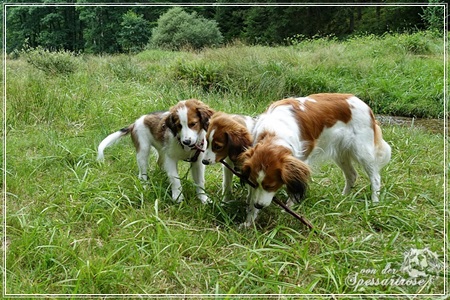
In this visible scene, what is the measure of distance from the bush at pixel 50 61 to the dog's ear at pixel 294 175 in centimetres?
517

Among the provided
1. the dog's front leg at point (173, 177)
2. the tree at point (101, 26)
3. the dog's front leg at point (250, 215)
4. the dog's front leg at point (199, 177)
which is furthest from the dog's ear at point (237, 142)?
the tree at point (101, 26)

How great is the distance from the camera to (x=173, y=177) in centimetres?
392

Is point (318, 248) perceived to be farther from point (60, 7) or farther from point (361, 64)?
point (361, 64)

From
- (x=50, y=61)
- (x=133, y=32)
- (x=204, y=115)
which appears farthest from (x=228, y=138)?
(x=50, y=61)

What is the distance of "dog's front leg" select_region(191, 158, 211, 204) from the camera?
3.87m

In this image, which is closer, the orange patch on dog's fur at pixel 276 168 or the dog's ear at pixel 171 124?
the orange patch on dog's fur at pixel 276 168

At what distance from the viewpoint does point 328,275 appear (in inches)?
104

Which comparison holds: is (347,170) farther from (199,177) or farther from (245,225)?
(199,177)

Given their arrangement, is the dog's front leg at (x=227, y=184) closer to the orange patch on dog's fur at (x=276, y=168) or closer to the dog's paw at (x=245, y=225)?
the dog's paw at (x=245, y=225)

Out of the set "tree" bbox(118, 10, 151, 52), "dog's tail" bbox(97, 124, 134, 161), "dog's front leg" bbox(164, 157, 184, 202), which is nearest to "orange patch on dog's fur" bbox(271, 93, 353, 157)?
"dog's front leg" bbox(164, 157, 184, 202)

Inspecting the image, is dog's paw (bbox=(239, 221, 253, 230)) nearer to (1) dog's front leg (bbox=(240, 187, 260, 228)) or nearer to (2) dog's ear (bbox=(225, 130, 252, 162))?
(1) dog's front leg (bbox=(240, 187, 260, 228))

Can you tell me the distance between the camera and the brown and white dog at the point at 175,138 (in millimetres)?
3567

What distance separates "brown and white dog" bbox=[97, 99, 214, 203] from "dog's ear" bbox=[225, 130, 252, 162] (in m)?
0.40

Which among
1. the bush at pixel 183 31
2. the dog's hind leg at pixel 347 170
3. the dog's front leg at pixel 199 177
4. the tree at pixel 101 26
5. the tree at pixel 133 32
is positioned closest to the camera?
the dog's front leg at pixel 199 177
